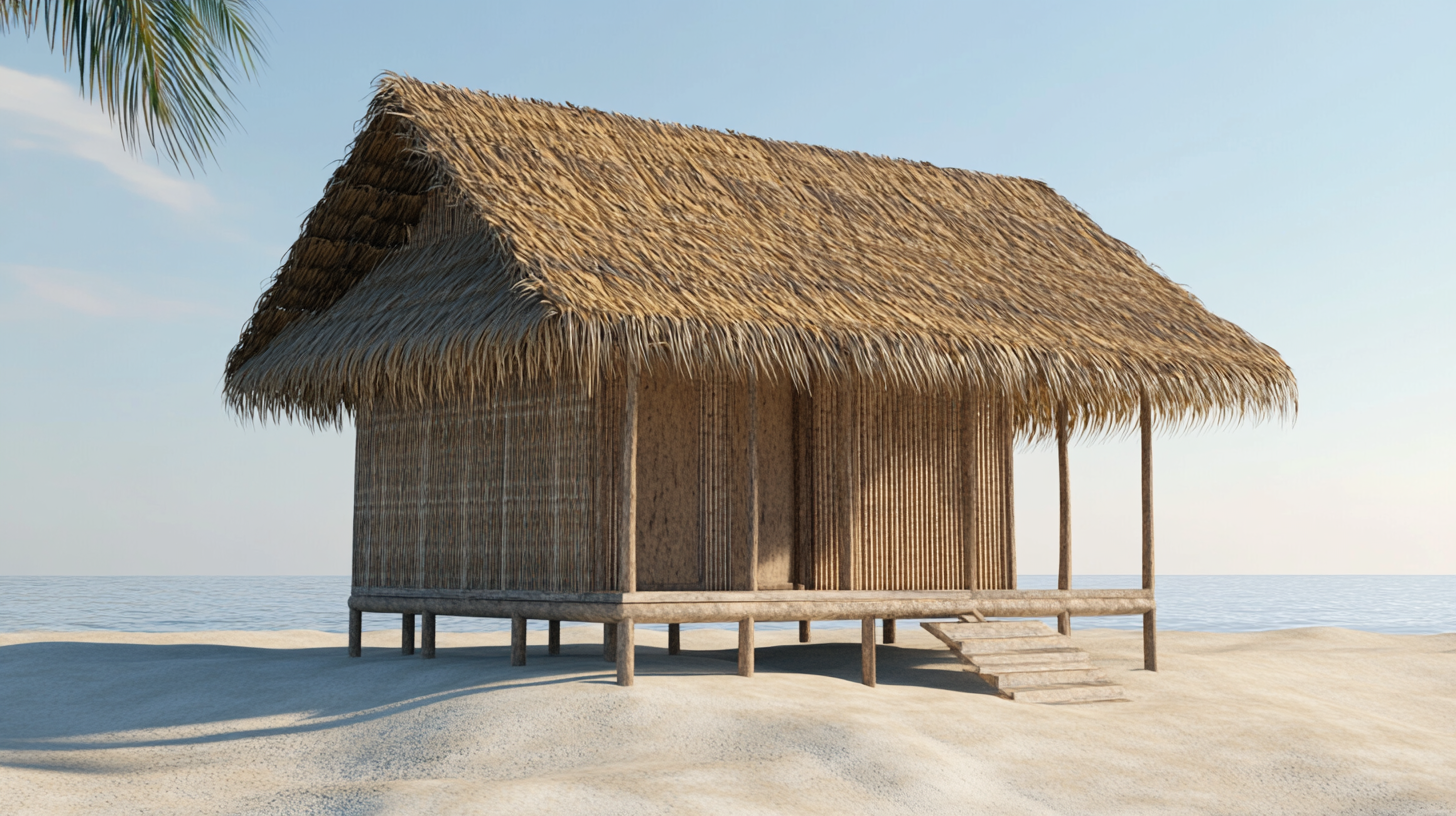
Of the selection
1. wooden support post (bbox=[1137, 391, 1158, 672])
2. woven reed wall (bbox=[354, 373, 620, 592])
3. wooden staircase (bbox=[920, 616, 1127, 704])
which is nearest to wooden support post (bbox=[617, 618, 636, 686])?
woven reed wall (bbox=[354, 373, 620, 592])

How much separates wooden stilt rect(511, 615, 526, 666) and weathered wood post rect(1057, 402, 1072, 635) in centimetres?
430

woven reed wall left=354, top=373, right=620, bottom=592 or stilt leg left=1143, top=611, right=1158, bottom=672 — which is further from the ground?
woven reed wall left=354, top=373, right=620, bottom=592

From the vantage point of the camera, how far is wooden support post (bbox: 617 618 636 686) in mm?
8477

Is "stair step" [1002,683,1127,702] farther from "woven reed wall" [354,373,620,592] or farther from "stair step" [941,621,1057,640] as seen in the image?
"woven reed wall" [354,373,620,592]

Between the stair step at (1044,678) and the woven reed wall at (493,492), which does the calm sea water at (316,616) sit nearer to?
the woven reed wall at (493,492)

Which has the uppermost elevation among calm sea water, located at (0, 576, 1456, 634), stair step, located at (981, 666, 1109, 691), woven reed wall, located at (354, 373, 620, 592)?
woven reed wall, located at (354, 373, 620, 592)

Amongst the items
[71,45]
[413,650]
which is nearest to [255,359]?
[413,650]

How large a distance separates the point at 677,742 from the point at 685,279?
3.15m

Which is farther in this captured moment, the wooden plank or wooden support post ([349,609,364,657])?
wooden support post ([349,609,364,657])

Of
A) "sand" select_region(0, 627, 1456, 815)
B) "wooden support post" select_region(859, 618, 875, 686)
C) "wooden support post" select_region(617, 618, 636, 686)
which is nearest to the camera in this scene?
"sand" select_region(0, 627, 1456, 815)

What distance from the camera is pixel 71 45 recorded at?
8477 millimetres

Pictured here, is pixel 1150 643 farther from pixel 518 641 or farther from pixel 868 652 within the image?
pixel 518 641

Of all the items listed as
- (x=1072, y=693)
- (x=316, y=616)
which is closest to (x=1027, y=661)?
(x=1072, y=693)

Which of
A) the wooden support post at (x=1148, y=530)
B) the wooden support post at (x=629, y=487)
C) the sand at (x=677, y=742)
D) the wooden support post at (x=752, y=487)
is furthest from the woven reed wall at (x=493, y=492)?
the wooden support post at (x=1148, y=530)
